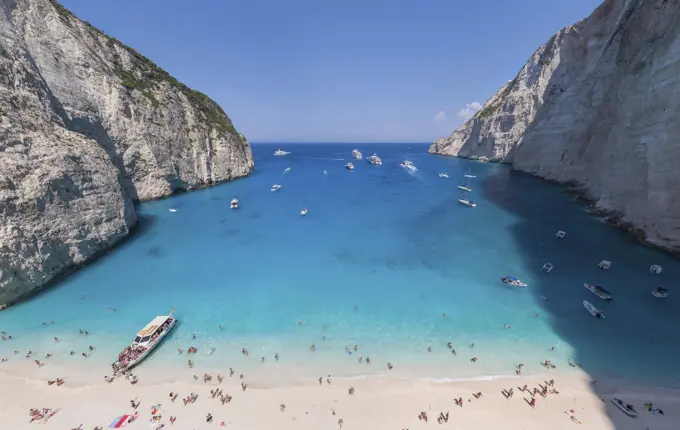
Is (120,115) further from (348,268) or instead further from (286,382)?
(286,382)

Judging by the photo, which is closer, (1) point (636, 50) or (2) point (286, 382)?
(2) point (286, 382)

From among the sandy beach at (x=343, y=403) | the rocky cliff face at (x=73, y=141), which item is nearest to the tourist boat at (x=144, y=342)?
the sandy beach at (x=343, y=403)

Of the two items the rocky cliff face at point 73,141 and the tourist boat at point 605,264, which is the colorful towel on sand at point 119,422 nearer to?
the rocky cliff face at point 73,141

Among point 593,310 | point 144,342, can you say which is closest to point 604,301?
point 593,310

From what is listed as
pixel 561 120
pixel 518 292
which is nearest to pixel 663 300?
pixel 518 292

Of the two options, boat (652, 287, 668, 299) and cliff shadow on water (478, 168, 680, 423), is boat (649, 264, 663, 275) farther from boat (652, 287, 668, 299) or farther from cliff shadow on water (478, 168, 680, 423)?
boat (652, 287, 668, 299)

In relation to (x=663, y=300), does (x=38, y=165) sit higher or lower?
higher

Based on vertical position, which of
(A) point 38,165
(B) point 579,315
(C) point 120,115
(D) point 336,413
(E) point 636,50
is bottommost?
(D) point 336,413

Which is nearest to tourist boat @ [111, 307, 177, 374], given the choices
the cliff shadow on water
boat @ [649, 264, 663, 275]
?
the cliff shadow on water
